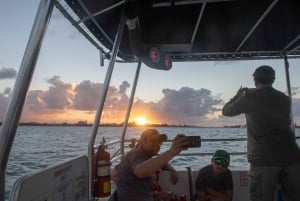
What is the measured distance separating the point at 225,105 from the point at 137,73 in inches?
108

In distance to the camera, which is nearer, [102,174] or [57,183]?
[57,183]

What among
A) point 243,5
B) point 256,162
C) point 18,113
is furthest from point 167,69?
point 18,113

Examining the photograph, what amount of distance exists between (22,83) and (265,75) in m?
1.97

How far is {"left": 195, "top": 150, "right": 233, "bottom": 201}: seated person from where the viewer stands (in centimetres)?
403

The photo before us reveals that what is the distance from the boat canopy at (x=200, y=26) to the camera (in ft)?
11.8

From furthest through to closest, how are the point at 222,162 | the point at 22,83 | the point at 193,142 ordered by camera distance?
the point at 222,162 < the point at 193,142 < the point at 22,83

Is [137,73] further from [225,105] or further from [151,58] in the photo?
[225,105]

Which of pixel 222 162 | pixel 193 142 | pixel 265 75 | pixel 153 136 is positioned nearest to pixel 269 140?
pixel 265 75

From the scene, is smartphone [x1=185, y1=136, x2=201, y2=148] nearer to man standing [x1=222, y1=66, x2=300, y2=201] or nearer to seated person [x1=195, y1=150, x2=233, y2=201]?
man standing [x1=222, y1=66, x2=300, y2=201]

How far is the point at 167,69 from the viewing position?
16.0ft

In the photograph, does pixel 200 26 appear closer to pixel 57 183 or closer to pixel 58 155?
pixel 57 183

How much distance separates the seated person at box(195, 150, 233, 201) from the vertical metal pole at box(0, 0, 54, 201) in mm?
2858

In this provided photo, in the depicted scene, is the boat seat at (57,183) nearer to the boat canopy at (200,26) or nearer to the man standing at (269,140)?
the man standing at (269,140)

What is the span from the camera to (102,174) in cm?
311
